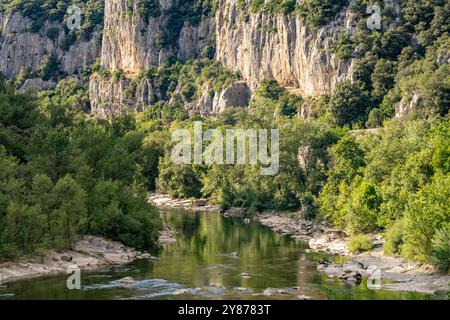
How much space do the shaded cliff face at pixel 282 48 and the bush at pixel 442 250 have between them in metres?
76.6

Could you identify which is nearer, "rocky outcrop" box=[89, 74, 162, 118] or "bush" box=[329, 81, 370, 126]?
"bush" box=[329, 81, 370, 126]

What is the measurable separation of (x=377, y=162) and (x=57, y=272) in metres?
31.3

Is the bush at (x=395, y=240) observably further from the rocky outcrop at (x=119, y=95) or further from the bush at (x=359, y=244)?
the rocky outcrop at (x=119, y=95)

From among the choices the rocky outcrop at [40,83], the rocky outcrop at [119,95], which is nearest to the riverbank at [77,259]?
the rocky outcrop at [119,95]

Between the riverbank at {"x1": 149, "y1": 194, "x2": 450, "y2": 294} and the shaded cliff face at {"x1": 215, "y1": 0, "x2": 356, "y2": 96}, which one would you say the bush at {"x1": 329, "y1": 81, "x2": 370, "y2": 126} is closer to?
the shaded cliff face at {"x1": 215, "y1": 0, "x2": 356, "y2": 96}

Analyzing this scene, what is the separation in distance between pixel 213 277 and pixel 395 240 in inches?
507

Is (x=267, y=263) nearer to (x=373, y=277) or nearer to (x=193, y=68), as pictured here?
(x=373, y=277)

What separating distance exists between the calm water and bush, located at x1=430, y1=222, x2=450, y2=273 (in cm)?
407

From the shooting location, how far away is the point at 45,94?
17562cm

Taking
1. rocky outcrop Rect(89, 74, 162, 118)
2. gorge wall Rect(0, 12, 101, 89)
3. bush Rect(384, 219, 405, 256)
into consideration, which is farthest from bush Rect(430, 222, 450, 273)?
gorge wall Rect(0, 12, 101, 89)

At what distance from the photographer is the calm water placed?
37406mm

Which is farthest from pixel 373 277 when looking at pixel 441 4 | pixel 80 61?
pixel 80 61

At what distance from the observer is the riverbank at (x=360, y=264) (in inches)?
1588

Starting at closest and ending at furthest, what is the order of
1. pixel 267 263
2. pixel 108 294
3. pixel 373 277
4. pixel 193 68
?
pixel 108 294
pixel 373 277
pixel 267 263
pixel 193 68
